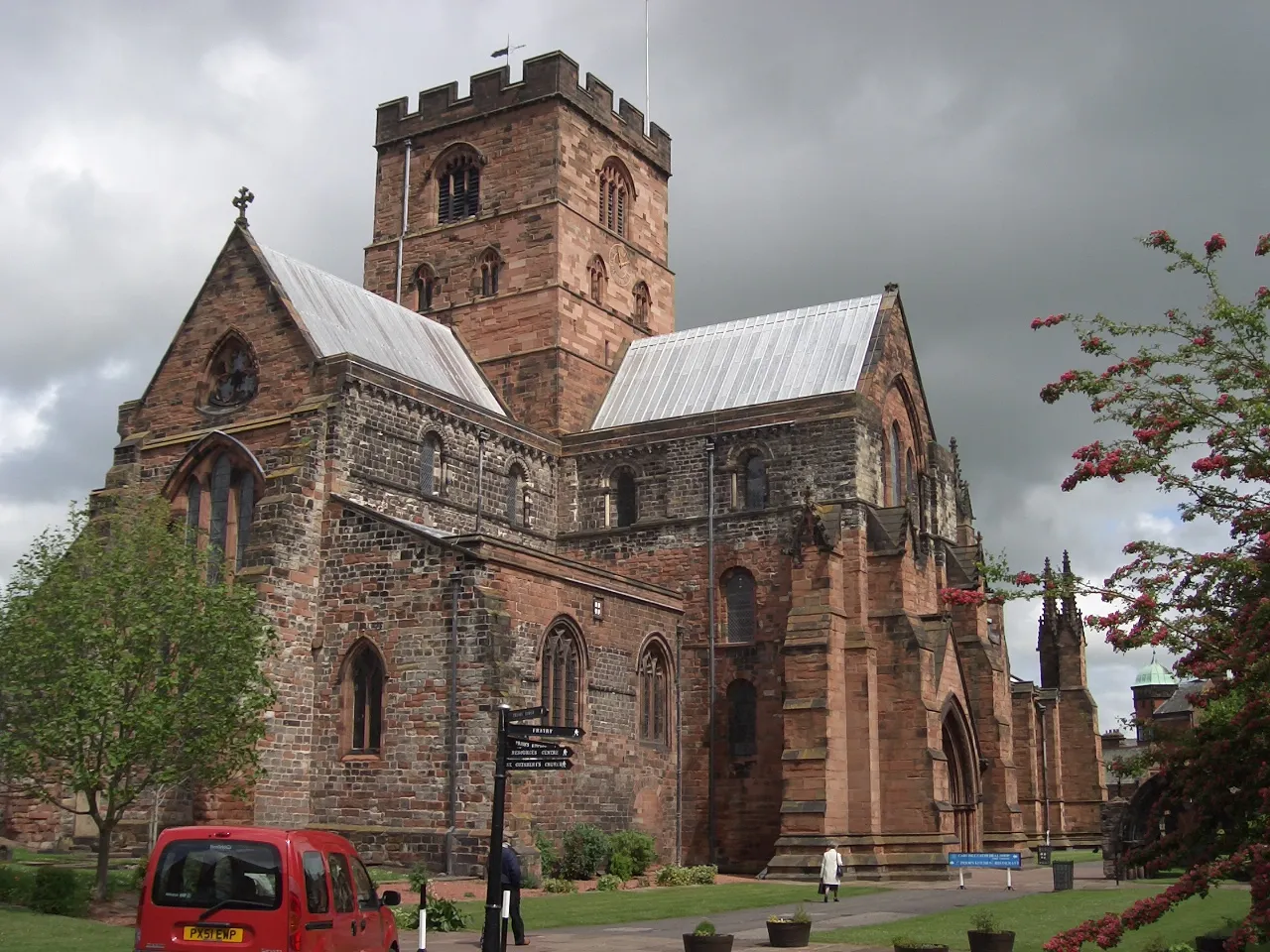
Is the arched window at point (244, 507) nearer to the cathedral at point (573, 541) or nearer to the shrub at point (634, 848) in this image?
the cathedral at point (573, 541)

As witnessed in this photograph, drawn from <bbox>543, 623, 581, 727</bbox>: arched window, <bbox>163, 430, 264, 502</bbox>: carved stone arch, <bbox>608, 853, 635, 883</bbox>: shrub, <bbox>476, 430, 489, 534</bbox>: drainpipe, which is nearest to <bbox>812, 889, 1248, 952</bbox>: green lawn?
<bbox>608, 853, 635, 883</bbox>: shrub

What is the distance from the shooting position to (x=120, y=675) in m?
24.7

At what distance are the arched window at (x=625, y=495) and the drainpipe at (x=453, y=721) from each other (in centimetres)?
1183

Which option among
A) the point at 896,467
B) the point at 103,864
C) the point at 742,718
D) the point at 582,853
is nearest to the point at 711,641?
the point at 742,718

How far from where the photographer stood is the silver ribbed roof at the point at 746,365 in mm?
42188

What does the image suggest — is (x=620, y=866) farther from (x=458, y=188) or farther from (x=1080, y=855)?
(x=458, y=188)

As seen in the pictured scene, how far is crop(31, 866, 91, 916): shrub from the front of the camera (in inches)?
904

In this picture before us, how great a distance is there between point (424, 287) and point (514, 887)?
32290 mm

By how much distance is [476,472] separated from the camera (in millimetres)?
39719

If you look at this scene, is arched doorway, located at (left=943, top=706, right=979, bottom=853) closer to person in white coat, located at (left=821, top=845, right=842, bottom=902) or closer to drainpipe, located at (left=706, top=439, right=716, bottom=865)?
drainpipe, located at (left=706, top=439, right=716, bottom=865)

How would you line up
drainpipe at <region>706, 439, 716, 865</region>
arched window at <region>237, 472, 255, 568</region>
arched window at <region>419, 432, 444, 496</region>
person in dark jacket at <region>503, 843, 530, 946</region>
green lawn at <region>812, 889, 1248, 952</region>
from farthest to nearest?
drainpipe at <region>706, 439, 716, 865</region> < arched window at <region>419, 432, 444, 496</region> < arched window at <region>237, 472, 255, 568</region> < green lawn at <region>812, 889, 1248, 952</region> < person in dark jacket at <region>503, 843, 530, 946</region>

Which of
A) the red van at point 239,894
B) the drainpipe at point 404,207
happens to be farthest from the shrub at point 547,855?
the drainpipe at point 404,207

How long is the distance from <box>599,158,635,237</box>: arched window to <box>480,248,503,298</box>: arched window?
4.25 metres

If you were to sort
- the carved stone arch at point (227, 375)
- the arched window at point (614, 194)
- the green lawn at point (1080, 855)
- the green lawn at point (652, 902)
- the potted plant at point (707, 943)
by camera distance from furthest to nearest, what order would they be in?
the arched window at point (614, 194) < the green lawn at point (1080, 855) < the carved stone arch at point (227, 375) < the green lawn at point (652, 902) < the potted plant at point (707, 943)
